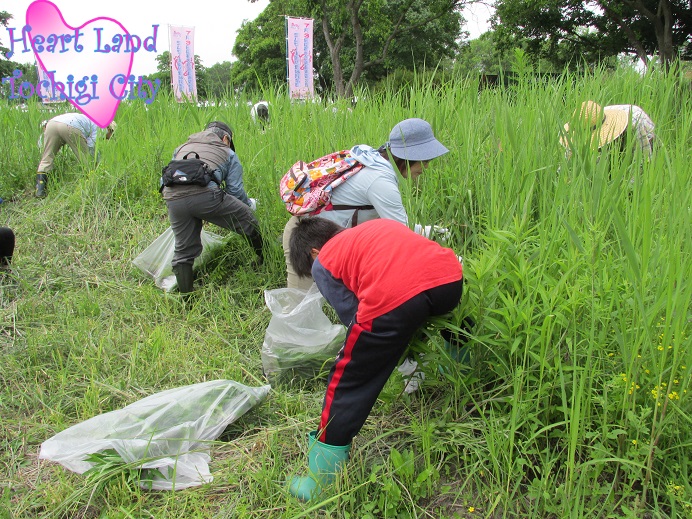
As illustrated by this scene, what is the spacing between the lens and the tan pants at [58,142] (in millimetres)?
5020

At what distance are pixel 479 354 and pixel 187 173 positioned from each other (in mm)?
2091

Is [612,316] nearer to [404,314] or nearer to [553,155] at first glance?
[404,314]

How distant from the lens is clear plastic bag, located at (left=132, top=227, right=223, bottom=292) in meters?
3.55

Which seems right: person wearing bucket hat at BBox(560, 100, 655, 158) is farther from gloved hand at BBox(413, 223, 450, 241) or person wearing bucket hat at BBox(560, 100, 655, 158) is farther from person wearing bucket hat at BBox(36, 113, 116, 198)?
person wearing bucket hat at BBox(36, 113, 116, 198)

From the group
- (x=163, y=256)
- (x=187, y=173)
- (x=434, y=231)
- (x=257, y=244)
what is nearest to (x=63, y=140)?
(x=163, y=256)

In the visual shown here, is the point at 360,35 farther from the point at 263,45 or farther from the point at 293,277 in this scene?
the point at 293,277

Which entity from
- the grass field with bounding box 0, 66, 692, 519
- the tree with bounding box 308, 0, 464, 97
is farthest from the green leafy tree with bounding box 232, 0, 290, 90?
the grass field with bounding box 0, 66, 692, 519

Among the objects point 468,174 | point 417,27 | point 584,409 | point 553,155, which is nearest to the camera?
point 584,409

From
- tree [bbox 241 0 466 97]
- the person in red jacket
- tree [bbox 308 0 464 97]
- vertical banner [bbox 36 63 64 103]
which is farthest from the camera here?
tree [bbox 241 0 466 97]

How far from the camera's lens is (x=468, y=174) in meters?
2.61

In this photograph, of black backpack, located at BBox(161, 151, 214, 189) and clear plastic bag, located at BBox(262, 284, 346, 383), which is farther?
black backpack, located at BBox(161, 151, 214, 189)

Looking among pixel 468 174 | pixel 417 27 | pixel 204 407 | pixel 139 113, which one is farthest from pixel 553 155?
pixel 417 27

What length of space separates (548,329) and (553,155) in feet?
3.70

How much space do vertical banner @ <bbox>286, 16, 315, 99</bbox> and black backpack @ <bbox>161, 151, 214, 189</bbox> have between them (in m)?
4.95
